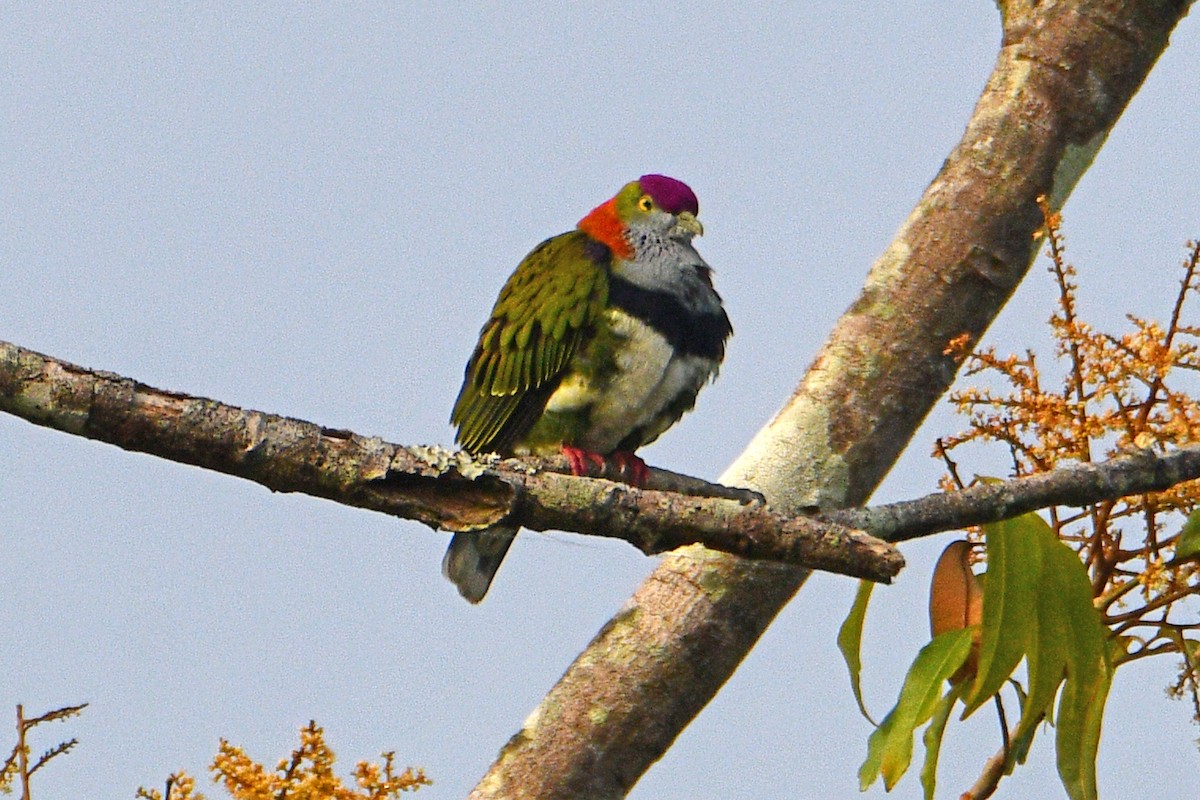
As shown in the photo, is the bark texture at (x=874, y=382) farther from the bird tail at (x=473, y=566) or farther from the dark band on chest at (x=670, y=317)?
the bird tail at (x=473, y=566)

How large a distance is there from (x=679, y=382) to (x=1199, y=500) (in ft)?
4.77

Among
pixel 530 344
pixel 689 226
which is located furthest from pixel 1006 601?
pixel 689 226

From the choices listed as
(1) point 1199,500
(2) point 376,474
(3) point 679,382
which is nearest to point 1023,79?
(3) point 679,382

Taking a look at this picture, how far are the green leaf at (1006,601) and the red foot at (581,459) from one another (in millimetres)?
1358

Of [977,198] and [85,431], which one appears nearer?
[85,431]

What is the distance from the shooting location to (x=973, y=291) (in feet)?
12.9

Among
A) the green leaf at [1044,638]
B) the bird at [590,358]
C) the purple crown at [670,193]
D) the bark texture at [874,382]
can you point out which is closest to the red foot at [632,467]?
the bird at [590,358]

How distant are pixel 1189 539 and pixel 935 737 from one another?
60cm

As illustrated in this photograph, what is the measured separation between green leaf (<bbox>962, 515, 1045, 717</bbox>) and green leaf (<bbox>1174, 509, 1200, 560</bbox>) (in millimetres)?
270

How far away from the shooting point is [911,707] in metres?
2.97

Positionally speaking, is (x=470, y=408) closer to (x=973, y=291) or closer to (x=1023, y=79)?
(x=973, y=291)

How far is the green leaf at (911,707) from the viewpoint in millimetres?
2949

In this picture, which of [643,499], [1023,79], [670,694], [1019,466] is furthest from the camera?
[1023,79]

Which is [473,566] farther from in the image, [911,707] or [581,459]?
[911,707]
